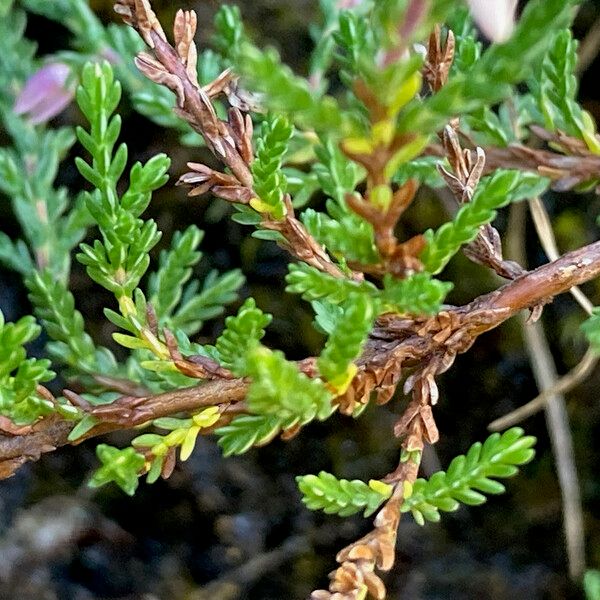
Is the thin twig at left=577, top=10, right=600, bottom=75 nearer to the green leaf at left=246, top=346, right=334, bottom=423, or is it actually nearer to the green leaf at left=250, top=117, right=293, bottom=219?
the green leaf at left=250, top=117, right=293, bottom=219

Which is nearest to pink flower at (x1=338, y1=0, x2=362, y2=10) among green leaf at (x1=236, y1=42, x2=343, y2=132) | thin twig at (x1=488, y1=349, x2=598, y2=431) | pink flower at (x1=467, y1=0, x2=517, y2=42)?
pink flower at (x1=467, y1=0, x2=517, y2=42)

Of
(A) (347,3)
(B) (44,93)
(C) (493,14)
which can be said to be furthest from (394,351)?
(B) (44,93)

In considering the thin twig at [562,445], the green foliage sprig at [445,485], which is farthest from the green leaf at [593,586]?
Result: the green foliage sprig at [445,485]

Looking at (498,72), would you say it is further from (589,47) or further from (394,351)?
(589,47)

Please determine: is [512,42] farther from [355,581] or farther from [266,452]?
[266,452]

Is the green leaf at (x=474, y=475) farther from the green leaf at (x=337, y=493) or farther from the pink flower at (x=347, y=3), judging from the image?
the pink flower at (x=347, y=3)
